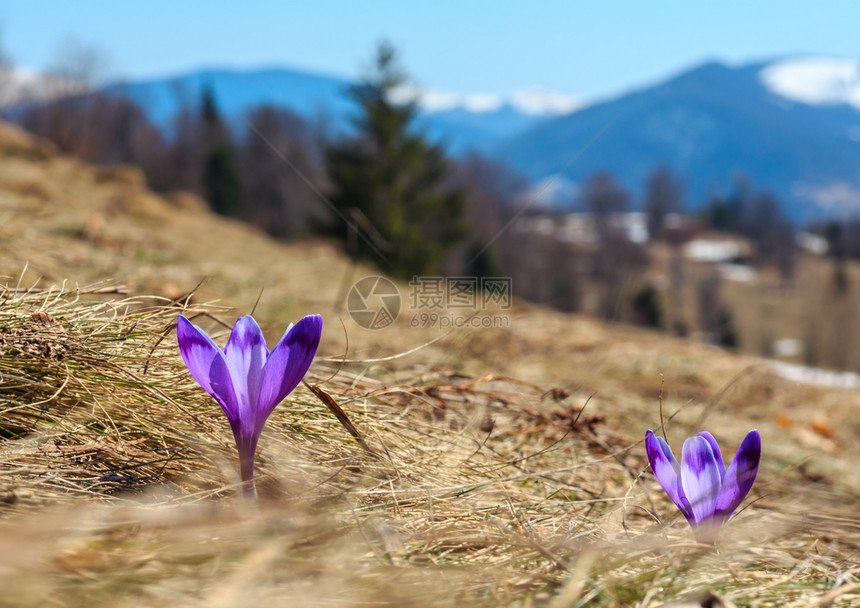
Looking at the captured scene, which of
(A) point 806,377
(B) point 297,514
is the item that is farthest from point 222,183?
(B) point 297,514

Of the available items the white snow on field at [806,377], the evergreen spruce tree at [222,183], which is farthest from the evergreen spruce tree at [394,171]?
the evergreen spruce tree at [222,183]

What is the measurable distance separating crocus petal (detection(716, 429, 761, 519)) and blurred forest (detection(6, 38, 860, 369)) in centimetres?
88

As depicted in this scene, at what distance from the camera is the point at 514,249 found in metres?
57.4

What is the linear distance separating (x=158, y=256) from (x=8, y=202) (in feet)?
3.49

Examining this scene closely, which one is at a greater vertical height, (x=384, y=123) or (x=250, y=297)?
(x=384, y=123)

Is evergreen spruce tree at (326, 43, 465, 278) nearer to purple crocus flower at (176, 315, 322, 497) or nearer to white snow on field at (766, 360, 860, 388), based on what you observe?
white snow on field at (766, 360, 860, 388)

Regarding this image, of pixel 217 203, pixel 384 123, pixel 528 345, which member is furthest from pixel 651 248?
pixel 528 345

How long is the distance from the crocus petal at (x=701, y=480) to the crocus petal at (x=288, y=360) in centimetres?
57

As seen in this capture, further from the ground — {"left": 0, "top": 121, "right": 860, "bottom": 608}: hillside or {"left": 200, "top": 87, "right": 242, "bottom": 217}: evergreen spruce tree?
{"left": 200, "top": 87, "right": 242, "bottom": 217}: evergreen spruce tree

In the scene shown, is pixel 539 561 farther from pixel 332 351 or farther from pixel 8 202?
pixel 8 202

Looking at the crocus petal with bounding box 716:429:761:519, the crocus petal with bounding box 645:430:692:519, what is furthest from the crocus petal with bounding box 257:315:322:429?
the crocus petal with bounding box 716:429:761:519

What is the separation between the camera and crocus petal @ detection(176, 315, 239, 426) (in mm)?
829

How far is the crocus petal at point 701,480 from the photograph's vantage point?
0.91m

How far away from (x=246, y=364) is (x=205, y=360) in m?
0.06
